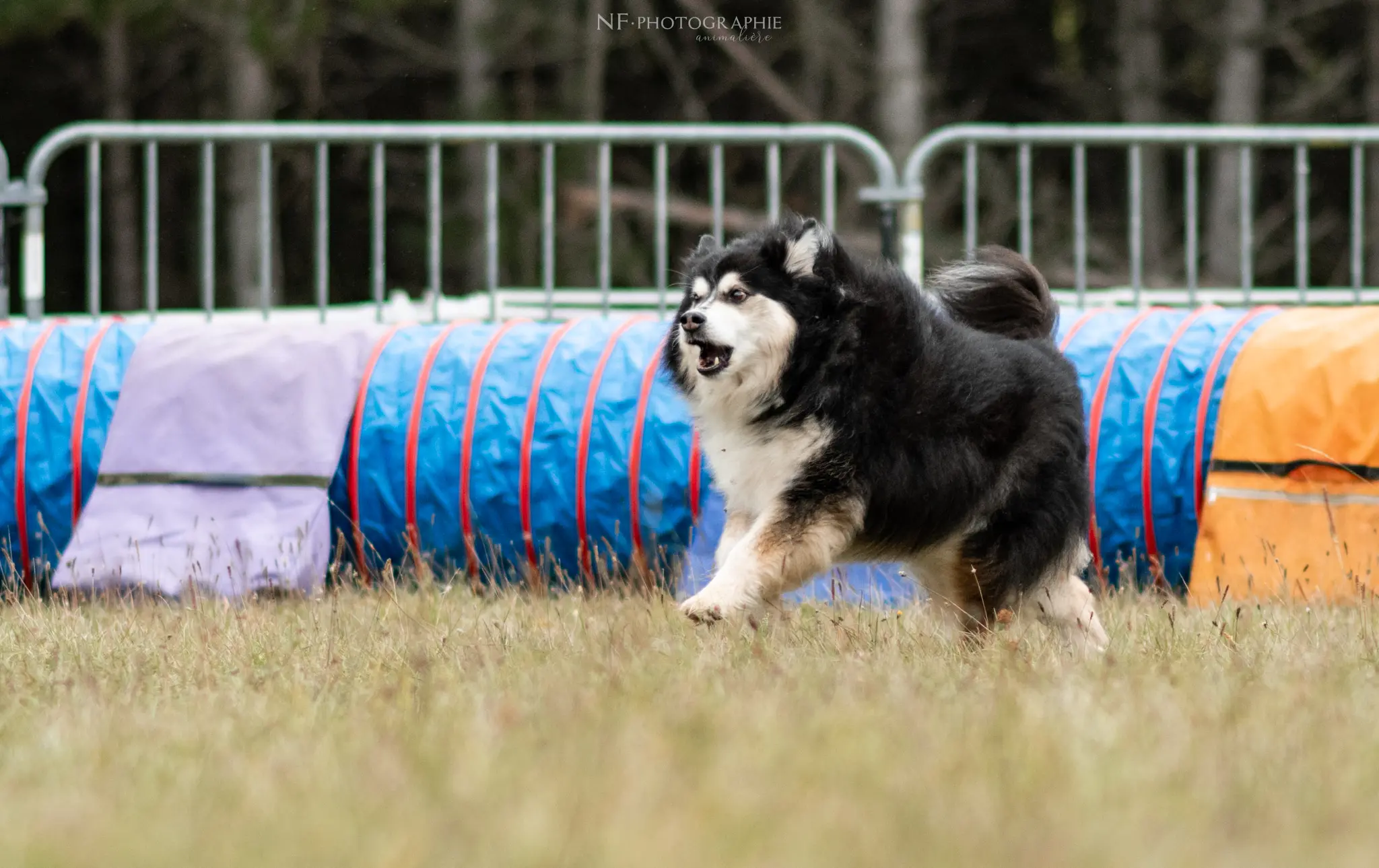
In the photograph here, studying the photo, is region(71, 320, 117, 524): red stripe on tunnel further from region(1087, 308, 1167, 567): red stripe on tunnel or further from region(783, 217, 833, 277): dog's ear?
region(1087, 308, 1167, 567): red stripe on tunnel

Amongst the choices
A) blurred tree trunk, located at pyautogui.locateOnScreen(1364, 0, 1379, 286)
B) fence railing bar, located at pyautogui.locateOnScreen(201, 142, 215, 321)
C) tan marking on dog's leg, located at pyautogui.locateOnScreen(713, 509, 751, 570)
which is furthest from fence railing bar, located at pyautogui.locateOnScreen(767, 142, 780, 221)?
blurred tree trunk, located at pyautogui.locateOnScreen(1364, 0, 1379, 286)

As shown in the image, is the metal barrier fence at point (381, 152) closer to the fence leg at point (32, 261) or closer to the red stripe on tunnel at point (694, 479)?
the fence leg at point (32, 261)

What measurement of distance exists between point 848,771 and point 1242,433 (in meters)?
3.57

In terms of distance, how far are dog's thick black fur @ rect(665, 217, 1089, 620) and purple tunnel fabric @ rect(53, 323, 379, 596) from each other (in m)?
2.08

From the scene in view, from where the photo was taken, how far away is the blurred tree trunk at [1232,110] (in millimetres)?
17375

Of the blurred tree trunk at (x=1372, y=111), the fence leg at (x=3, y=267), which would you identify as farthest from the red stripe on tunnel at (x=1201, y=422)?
the blurred tree trunk at (x=1372, y=111)

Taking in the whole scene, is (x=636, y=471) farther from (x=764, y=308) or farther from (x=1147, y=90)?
(x=1147, y=90)

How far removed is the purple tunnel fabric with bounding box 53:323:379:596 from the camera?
5832mm

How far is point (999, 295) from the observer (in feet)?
15.9

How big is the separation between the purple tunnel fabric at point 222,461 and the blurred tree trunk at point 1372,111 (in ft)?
52.4

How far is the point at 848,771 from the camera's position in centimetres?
258

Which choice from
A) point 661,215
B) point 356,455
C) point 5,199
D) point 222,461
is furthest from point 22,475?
point 661,215

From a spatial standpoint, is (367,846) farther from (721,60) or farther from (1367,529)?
(721,60)

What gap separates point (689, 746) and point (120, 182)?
18.9 metres
